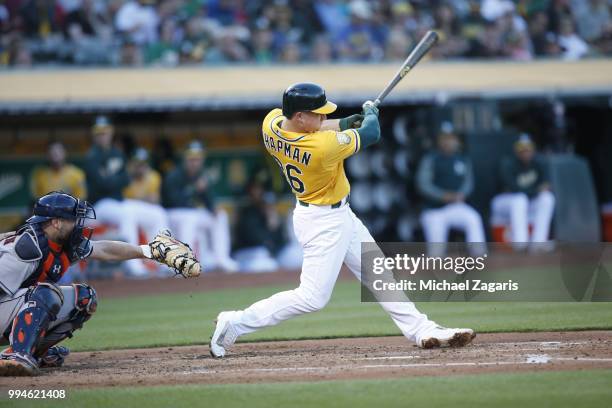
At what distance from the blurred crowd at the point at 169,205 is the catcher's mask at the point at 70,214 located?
638 cm

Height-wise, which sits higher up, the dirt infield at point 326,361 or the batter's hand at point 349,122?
the batter's hand at point 349,122

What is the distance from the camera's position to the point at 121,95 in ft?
40.0

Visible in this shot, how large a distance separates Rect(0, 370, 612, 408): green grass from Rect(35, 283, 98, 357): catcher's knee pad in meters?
0.83

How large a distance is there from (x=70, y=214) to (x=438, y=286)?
3107mm

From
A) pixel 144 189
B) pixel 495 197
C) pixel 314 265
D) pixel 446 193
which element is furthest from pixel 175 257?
pixel 495 197

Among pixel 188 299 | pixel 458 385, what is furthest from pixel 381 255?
pixel 188 299

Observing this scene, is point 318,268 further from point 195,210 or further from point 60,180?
point 195,210

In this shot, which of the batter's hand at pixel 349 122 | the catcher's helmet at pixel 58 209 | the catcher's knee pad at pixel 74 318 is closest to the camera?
the catcher's helmet at pixel 58 209

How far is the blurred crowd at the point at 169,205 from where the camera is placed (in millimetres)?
12312

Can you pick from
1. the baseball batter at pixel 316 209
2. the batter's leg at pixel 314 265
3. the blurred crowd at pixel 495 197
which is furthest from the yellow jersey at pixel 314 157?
the blurred crowd at pixel 495 197

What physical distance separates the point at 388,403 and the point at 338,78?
908cm

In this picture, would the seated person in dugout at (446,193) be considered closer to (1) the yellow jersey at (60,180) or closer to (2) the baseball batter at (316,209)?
(1) the yellow jersey at (60,180)

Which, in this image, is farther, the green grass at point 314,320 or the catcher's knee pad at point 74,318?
the green grass at point 314,320

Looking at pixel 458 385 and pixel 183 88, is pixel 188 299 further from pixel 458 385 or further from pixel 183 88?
pixel 458 385
